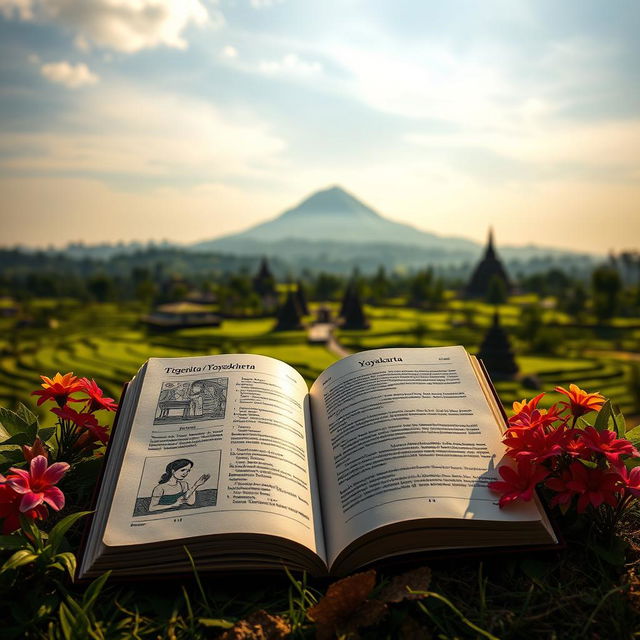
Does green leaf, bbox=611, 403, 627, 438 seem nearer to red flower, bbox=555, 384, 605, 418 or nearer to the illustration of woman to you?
red flower, bbox=555, 384, 605, 418

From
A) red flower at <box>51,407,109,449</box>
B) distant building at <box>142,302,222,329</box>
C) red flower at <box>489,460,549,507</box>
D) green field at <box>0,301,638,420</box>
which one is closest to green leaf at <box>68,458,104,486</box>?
red flower at <box>51,407,109,449</box>

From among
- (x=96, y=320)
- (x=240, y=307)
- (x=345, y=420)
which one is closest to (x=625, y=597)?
(x=345, y=420)

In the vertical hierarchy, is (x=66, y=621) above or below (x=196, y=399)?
below

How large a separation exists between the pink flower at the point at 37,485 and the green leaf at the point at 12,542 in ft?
0.23

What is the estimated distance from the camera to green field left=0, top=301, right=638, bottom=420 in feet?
71.7

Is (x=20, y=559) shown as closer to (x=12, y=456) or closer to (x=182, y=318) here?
(x=12, y=456)

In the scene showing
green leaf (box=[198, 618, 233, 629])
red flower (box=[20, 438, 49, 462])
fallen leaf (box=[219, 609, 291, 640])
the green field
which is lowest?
the green field

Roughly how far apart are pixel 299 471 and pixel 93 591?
612mm

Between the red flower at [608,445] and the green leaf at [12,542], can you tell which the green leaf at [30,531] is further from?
the red flower at [608,445]

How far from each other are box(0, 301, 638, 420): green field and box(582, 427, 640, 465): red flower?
17695mm

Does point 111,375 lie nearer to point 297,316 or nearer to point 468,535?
point 297,316

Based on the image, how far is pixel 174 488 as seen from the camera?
1.47 metres

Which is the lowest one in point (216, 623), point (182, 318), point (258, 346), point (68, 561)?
point (258, 346)

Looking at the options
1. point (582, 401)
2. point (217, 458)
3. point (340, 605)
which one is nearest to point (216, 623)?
point (340, 605)
